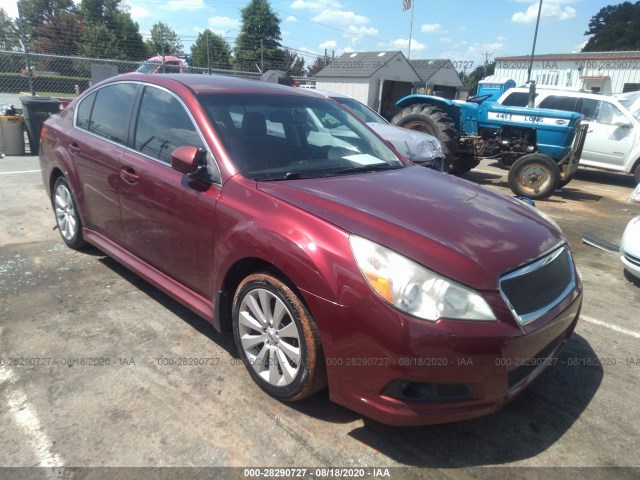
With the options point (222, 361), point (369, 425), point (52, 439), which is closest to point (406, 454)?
point (369, 425)

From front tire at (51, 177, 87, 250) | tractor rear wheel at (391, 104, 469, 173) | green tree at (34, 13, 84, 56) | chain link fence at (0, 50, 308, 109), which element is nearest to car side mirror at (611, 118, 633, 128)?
tractor rear wheel at (391, 104, 469, 173)

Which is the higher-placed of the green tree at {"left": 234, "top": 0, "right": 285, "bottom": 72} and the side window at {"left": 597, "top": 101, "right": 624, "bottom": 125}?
the green tree at {"left": 234, "top": 0, "right": 285, "bottom": 72}

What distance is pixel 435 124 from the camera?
923cm

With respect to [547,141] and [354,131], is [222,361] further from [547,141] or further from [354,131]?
[547,141]

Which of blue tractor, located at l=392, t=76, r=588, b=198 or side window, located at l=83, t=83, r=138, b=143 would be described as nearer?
side window, located at l=83, t=83, r=138, b=143

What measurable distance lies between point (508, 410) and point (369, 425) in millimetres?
828

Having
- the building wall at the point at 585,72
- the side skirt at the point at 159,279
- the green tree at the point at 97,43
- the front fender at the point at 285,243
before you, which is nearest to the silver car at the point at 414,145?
the side skirt at the point at 159,279

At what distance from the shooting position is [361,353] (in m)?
2.02

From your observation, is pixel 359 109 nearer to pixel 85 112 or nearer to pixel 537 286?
pixel 85 112

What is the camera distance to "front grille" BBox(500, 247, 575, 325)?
6.87 ft

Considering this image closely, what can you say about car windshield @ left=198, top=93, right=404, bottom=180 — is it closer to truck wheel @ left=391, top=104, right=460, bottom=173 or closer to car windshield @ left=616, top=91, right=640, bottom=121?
truck wheel @ left=391, top=104, right=460, bottom=173

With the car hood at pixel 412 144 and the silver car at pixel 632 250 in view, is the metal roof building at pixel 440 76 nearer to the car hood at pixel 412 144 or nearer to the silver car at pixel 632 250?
the car hood at pixel 412 144

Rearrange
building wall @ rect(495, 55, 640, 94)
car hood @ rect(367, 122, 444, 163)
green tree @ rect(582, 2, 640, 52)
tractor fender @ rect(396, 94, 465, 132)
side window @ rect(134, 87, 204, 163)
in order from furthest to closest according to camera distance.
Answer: green tree @ rect(582, 2, 640, 52) < building wall @ rect(495, 55, 640, 94) < tractor fender @ rect(396, 94, 465, 132) < car hood @ rect(367, 122, 444, 163) < side window @ rect(134, 87, 204, 163)

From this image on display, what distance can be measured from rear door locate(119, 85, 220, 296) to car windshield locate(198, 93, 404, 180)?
218 millimetres
